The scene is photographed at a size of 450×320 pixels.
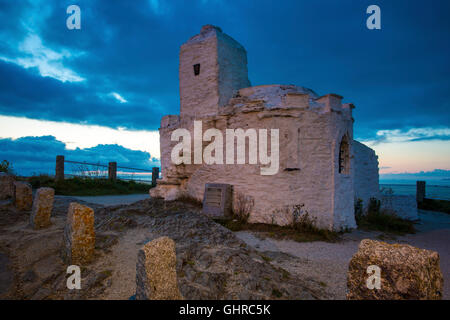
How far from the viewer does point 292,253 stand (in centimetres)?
573

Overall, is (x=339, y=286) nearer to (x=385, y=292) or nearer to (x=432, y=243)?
(x=385, y=292)

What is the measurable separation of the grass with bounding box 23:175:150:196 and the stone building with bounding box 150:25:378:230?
647 centimetres

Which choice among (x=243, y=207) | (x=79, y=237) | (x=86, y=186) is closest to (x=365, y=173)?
(x=243, y=207)

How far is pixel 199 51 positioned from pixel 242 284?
30.7 feet

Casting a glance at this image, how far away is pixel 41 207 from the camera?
600cm

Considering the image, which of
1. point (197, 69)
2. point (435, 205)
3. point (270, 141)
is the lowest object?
point (435, 205)

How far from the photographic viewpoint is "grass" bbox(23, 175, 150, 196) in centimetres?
1418

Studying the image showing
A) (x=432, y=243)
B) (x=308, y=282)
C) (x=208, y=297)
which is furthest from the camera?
(x=432, y=243)

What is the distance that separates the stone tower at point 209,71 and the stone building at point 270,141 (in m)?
0.04

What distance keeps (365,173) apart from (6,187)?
46.7 feet

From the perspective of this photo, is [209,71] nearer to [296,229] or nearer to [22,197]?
[296,229]

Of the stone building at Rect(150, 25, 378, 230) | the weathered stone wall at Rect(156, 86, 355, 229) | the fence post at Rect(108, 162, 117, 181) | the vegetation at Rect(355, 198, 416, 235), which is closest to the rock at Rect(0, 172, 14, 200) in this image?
the stone building at Rect(150, 25, 378, 230)
